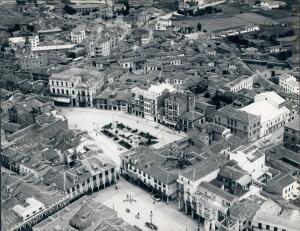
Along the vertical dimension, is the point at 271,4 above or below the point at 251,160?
above

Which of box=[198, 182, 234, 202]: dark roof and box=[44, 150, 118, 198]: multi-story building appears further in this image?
box=[44, 150, 118, 198]: multi-story building

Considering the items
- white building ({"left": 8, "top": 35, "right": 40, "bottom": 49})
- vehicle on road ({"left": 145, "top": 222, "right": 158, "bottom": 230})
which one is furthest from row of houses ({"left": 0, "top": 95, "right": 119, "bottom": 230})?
white building ({"left": 8, "top": 35, "right": 40, "bottom": 49})

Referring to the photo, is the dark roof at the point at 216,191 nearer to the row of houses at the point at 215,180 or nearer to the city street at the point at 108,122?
the row of houses at the point at 215,180

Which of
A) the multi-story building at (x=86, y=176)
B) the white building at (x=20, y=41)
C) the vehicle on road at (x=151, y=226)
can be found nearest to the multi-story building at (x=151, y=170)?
the multi-story building at (x=86, y=176)

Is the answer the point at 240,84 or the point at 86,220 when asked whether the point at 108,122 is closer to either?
the point at 240,84

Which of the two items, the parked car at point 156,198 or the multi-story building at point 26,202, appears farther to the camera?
the parked car at point 156,198

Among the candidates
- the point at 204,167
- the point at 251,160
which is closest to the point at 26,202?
the point at 204,167

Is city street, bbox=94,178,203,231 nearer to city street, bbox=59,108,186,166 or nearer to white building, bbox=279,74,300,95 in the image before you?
city street, bbox=59,108,186,166
